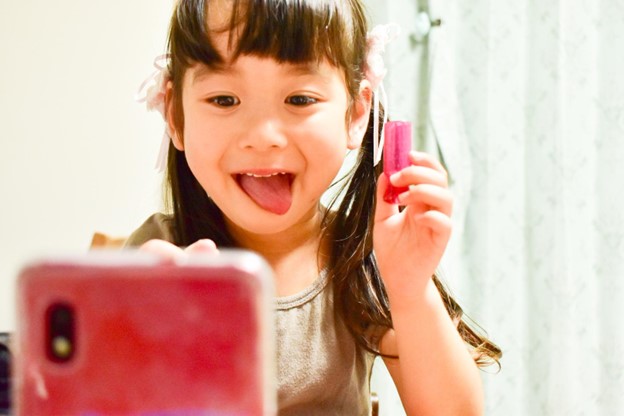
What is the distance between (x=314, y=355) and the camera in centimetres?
76

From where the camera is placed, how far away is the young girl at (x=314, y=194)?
0.62 meters

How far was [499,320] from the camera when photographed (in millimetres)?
1547

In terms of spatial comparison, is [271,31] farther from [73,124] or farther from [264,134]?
[73,124]

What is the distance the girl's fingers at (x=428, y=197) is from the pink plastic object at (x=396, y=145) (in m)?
0.02

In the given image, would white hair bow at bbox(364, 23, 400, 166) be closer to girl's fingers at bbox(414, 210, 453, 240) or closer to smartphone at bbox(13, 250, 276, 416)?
girl's fingers at bbox(414, 210, 453, 240)

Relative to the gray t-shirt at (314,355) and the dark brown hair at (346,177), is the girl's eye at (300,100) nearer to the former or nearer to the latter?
the dark brown hair at (346,177)

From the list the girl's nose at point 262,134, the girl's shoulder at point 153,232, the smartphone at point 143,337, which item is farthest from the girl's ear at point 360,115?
the smartphone at point 143,337

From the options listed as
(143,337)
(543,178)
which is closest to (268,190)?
(143,337)

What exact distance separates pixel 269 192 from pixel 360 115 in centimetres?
15

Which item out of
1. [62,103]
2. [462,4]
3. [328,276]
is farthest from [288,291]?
[462,4]

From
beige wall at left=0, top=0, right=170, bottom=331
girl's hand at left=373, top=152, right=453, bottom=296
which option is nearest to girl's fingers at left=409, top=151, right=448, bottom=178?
girl's hand at left=373, top=152, right=453, bottom=296

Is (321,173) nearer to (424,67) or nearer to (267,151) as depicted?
(267,151)

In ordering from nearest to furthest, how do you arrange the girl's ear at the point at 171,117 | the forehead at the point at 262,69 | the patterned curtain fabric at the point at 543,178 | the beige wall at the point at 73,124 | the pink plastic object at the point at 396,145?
the pink plastic object at the point at 396,145 < the forehead at the point at 262,69 < the girl's ear at the point at 171,117 < the beige wall at the point at 73,124 < the patterned curtain fabric at the point at 543,178

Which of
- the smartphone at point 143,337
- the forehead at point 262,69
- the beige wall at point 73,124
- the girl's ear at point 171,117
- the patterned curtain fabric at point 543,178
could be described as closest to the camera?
the smartphone at point 143,337
